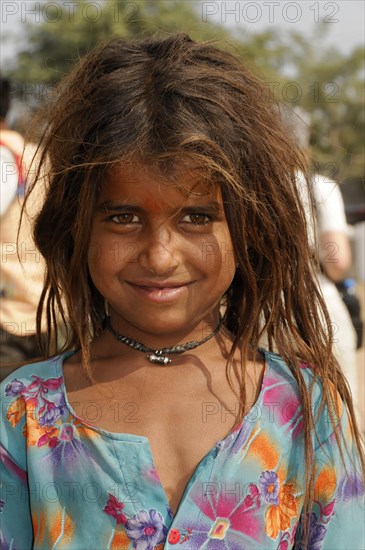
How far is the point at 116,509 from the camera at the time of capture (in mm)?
1623

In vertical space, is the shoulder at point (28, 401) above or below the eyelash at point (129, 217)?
below

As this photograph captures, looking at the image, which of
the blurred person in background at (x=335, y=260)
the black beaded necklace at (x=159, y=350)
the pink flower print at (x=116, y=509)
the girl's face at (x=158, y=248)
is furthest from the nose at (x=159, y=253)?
the blurred person in background at (x=335, y=260)

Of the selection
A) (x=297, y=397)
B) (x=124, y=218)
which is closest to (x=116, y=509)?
(x=297, y=397)

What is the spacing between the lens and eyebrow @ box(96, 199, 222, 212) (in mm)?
1647

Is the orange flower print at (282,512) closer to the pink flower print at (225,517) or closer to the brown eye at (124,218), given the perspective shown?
the pink flower print at (225,517)

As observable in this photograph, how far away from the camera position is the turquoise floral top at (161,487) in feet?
5.32

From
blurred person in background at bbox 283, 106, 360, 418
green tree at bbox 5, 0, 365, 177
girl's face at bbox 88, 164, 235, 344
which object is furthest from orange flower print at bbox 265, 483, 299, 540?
green tree at bbox 5, 0, 365, 177

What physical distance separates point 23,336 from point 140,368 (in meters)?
1.56

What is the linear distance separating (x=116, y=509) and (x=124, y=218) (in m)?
0.54

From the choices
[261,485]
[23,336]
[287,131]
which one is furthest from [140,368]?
[23,336]

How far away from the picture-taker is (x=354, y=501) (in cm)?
170

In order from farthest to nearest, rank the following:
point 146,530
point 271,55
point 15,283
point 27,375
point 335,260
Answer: point 271,55, point 335,260, point 15,283, point 27,375, point 146,530

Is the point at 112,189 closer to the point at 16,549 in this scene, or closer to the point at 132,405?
the point at 132,405

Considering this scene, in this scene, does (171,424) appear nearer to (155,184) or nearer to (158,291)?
(158,291)
